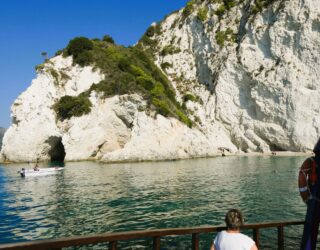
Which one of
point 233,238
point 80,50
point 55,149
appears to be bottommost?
point 233,238

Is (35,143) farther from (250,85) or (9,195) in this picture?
(250,85)

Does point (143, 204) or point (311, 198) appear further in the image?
point (143, 204)

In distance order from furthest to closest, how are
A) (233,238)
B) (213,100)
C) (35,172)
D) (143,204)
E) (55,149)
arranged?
(213,100)
(55,149)
(35,172)
(143,204)
(233,238)

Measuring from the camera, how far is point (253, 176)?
122 feet

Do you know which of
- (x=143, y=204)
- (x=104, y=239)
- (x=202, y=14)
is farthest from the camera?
(x=202, y=14)

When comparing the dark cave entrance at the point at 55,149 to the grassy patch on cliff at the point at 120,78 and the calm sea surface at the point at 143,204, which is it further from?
the calm sea surface at the point at 143,204

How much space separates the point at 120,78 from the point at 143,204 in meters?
51.7

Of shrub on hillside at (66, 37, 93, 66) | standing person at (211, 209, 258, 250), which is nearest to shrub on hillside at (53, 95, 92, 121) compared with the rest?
shrub on hillside at (66, 37, 93, 66)

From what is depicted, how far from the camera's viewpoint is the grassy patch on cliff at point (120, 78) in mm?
70312

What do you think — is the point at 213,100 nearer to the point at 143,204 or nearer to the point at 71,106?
the point at 71,106

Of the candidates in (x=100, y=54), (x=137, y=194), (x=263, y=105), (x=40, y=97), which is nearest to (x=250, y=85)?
(x=263, y=105)

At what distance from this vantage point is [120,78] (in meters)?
72.7

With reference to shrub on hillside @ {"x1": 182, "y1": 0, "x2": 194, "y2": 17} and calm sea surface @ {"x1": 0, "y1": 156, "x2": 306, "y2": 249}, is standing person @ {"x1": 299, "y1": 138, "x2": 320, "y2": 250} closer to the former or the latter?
calm sea surface @ {"x1": 0, "y1": 156, "x2": 306, "y2": 249}

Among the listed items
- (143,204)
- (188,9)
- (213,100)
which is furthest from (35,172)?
(188,9)
